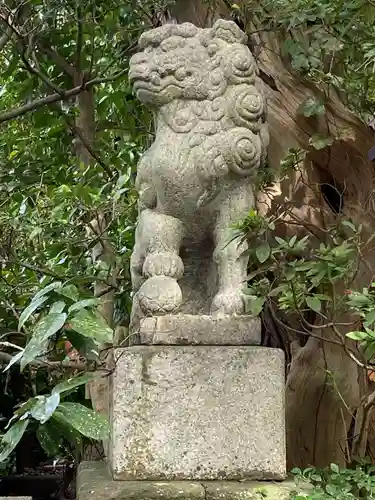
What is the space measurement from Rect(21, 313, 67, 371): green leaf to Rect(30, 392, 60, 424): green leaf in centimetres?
10

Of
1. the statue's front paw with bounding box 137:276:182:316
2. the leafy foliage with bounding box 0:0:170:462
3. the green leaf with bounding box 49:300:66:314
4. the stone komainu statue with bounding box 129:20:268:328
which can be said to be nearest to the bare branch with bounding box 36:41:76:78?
the leafy foliage with bounding box 0:0:170:462

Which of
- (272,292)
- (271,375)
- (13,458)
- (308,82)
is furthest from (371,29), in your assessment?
(13,458)

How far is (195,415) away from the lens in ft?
5.77

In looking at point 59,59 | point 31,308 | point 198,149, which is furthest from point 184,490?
point 59,59

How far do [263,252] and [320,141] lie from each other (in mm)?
656

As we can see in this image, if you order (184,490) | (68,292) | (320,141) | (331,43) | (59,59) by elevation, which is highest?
(59,59)

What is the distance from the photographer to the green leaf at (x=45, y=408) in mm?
1253

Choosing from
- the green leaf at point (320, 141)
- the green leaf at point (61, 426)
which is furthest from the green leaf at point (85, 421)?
the green leaf at point (320, 141)

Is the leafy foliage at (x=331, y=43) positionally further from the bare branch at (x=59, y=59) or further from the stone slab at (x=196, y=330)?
the bare branch at (x=59, y=59)

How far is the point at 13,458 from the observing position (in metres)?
4.36

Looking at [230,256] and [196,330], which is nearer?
[196,330]

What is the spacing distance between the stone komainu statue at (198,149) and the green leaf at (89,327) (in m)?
0.40

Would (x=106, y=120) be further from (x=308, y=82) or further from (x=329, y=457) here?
(x=329, y=457)

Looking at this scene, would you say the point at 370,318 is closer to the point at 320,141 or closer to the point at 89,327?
the point at 89,327
